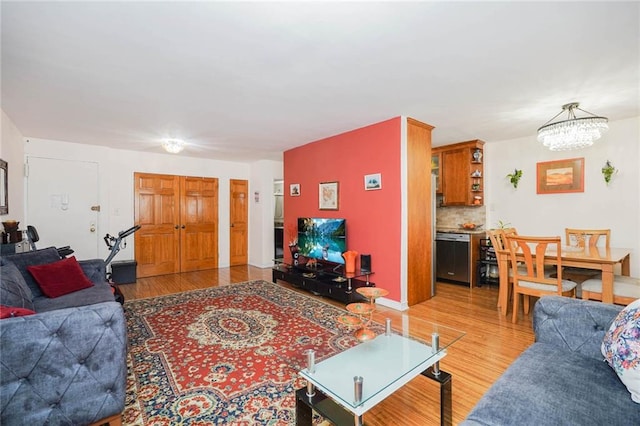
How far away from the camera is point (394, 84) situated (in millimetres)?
2672

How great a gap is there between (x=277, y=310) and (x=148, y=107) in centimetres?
267

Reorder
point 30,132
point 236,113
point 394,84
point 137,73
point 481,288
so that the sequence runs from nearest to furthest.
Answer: point 137,73 → point 394,84 → point 236,113 → point 30,132 → point 481,288

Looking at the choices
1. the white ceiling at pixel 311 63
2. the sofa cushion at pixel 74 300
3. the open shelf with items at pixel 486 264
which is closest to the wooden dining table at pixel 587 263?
the open shelf with items at pixel 486 264

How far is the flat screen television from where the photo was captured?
164 inches

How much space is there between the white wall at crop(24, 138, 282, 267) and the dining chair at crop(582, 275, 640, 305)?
507 centimetres

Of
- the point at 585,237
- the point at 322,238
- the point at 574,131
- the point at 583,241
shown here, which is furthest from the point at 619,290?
the point at 322,238

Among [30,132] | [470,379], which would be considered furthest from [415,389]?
[30,132]

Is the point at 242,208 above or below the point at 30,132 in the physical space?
below

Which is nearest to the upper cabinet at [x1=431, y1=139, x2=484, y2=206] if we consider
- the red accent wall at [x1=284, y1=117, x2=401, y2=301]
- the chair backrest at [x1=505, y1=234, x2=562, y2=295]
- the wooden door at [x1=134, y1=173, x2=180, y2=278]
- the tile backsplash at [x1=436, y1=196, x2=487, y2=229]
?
the tile backsplash at [x1=436, y1=196, x2=487, y2=229]

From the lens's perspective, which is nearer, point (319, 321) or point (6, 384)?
point (6, 384)

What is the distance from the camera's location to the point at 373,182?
3900 millimetres

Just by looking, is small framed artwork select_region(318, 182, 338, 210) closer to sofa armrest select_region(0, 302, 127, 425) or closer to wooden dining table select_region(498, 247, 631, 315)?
wooden dining table select_region(498, 247, 631, 315)

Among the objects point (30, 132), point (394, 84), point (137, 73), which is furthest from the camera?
point (30, 132)

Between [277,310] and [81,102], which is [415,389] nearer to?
[277,310]
